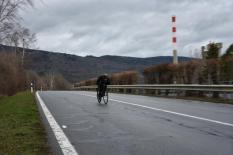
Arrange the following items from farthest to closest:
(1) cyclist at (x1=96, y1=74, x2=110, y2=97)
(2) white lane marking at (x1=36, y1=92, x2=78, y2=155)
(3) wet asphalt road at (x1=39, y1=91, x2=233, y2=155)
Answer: (1) cyclist at (x1=96, y1=74, x2=110, y2=97), (2) white lane marking at (x1=36, y1=92, x2=78, y2=155), (3) wet asphalt road at (x1=39, y1=91, x2=233, y2=155)

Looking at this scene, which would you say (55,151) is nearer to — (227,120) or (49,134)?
(49,134)

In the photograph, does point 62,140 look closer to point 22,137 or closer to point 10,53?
point 22,137

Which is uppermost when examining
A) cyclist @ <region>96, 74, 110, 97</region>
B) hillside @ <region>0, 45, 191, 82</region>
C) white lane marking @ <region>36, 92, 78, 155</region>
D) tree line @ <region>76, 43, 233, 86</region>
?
hillside @ <region>0, 45, 191, 82</region>

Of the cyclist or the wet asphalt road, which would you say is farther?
the cyclist

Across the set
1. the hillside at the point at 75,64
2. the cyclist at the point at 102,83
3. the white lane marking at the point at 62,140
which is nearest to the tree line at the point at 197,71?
the cyclist at the point at 102,83

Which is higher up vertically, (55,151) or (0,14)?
(0,14)

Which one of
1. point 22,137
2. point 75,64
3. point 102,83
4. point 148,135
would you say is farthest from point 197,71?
point 75,64

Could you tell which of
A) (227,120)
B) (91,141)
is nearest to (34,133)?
(91,141)

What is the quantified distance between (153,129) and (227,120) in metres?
2.94

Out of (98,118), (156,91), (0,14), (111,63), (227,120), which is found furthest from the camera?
(111,63)

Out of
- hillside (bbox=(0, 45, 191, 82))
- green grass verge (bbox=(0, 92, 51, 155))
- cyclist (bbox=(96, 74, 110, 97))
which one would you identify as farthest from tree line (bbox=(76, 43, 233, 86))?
hillside (bbox=(0, 45, 191, 82))

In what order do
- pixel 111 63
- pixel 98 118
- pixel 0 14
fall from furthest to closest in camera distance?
1. pixel 111 63
2. pixel 0 14
3. pixel 98 118

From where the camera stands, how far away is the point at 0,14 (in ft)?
72.4

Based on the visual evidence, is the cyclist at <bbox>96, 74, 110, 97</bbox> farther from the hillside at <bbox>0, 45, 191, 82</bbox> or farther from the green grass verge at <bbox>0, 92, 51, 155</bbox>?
the hillside at <bbox>0, 45, 191, 82</bbox>
